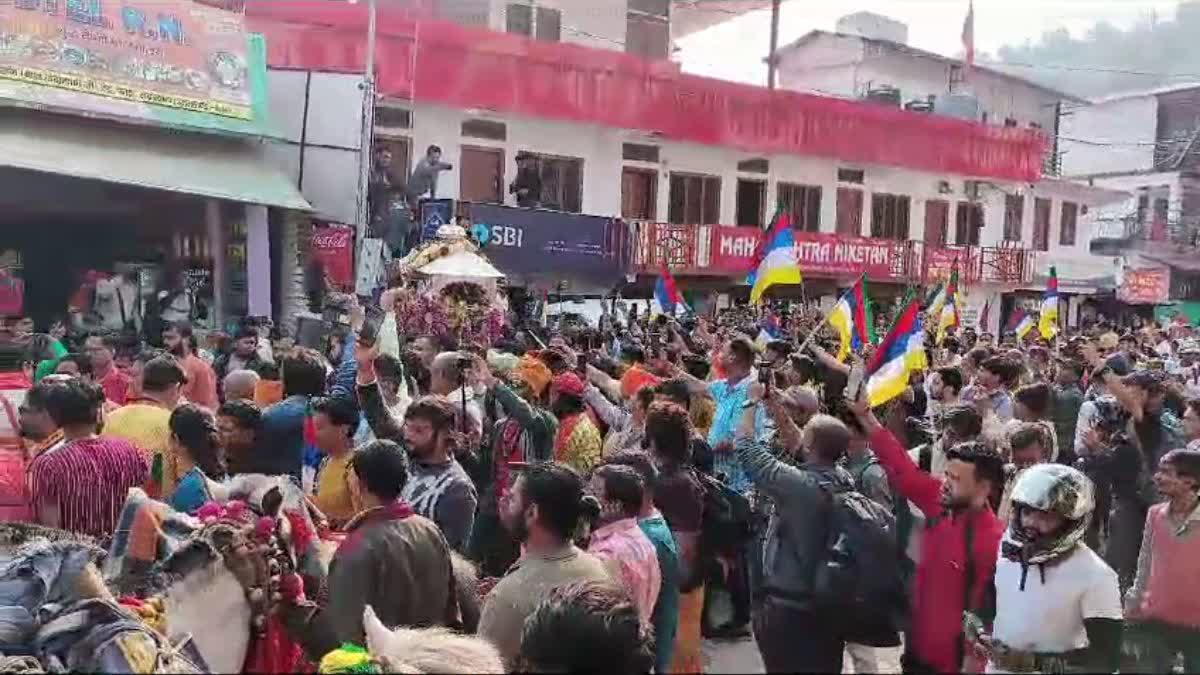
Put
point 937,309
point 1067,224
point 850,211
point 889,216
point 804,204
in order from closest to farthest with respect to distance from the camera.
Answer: point 937,309 → point 804,204 → point 850,211 → point 889,216 → point 1067,224

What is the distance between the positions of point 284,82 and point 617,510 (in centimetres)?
1317

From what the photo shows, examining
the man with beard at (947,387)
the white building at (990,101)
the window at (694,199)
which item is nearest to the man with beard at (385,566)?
the man with beard at (947,387)

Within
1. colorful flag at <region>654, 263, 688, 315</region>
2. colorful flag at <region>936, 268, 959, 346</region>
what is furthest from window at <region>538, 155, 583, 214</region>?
colorful flag at <region>936, 268, 959, 346</region>

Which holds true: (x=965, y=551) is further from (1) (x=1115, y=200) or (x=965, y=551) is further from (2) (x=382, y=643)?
(1) (x=1115, y=200)

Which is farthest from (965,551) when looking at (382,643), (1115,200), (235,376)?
(1115,200)

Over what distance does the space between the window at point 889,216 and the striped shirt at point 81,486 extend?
2490cm

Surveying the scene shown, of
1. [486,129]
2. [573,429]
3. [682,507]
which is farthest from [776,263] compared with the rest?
[486,129]

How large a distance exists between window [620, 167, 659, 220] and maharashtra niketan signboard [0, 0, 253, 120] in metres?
9.74

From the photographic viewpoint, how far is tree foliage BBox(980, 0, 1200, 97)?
40875mm

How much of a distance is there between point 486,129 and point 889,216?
11.5 m

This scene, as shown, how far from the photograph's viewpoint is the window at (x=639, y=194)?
2347 centimetres

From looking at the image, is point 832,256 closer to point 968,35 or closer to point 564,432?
point 968,35

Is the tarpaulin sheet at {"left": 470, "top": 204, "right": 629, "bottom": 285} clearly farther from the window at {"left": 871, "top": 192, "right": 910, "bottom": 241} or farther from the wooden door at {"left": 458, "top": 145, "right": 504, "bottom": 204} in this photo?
the window at {"left": 871, "top": 192, "right": 910, "bottom": 241}

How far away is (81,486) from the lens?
15.0 feet
